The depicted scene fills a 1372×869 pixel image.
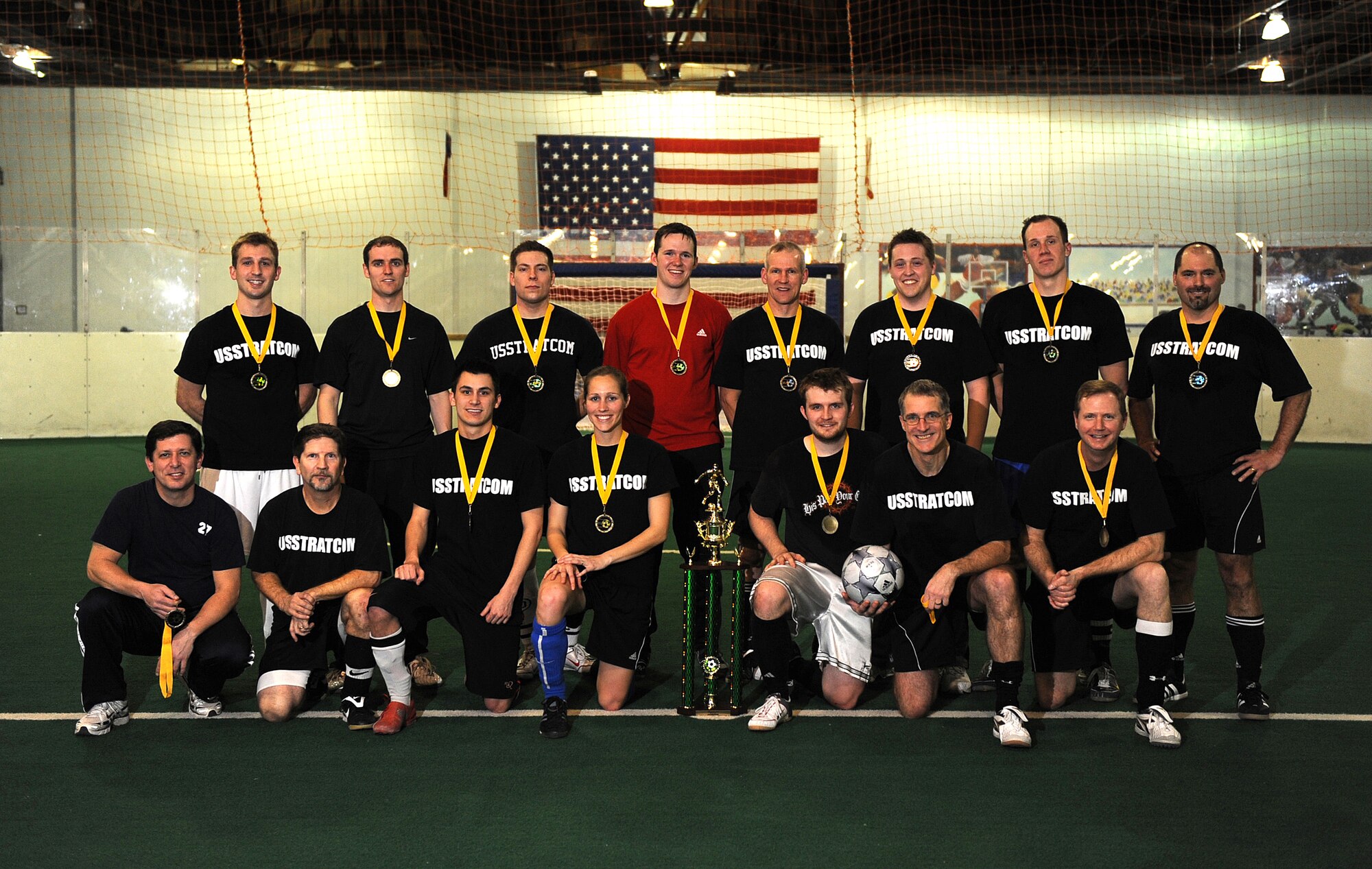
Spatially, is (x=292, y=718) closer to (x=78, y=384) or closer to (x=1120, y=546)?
(x=1120, y=546)

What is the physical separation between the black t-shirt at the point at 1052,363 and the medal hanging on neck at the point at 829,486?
0.77 m

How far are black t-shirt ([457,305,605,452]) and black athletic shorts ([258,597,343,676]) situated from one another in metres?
1.20

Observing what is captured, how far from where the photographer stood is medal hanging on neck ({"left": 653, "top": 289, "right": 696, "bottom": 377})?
5.37 m

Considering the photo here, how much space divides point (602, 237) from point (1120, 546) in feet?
40.6

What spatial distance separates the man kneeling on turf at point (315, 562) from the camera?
451 centimetres

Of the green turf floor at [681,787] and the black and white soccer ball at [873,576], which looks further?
the black and white soccer ball at [873,576]

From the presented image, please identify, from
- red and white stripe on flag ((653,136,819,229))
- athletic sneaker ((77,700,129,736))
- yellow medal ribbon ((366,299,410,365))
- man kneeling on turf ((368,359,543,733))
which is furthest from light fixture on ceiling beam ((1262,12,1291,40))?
athletic sneaker ((77,700,129,736))

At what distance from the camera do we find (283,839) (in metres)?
3.36

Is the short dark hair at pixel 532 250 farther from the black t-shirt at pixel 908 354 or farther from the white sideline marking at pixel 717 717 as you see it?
the white sideline marking at pixel 717 717

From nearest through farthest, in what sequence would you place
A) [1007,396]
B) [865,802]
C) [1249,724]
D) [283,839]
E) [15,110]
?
[283,839] → [865,802] → [1249,724] → [1007,396] → [15,110]

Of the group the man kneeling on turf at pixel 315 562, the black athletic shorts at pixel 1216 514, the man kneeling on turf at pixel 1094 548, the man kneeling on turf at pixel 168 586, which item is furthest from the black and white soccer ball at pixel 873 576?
the man kneeling on turf at pixel 168 586

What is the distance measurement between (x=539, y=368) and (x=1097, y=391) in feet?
7.95

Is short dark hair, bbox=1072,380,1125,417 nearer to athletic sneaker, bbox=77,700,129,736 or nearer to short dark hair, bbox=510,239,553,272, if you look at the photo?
short dark hair, bbox=510,239,553,272

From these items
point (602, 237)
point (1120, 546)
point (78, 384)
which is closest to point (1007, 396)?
point (1120, 546)
